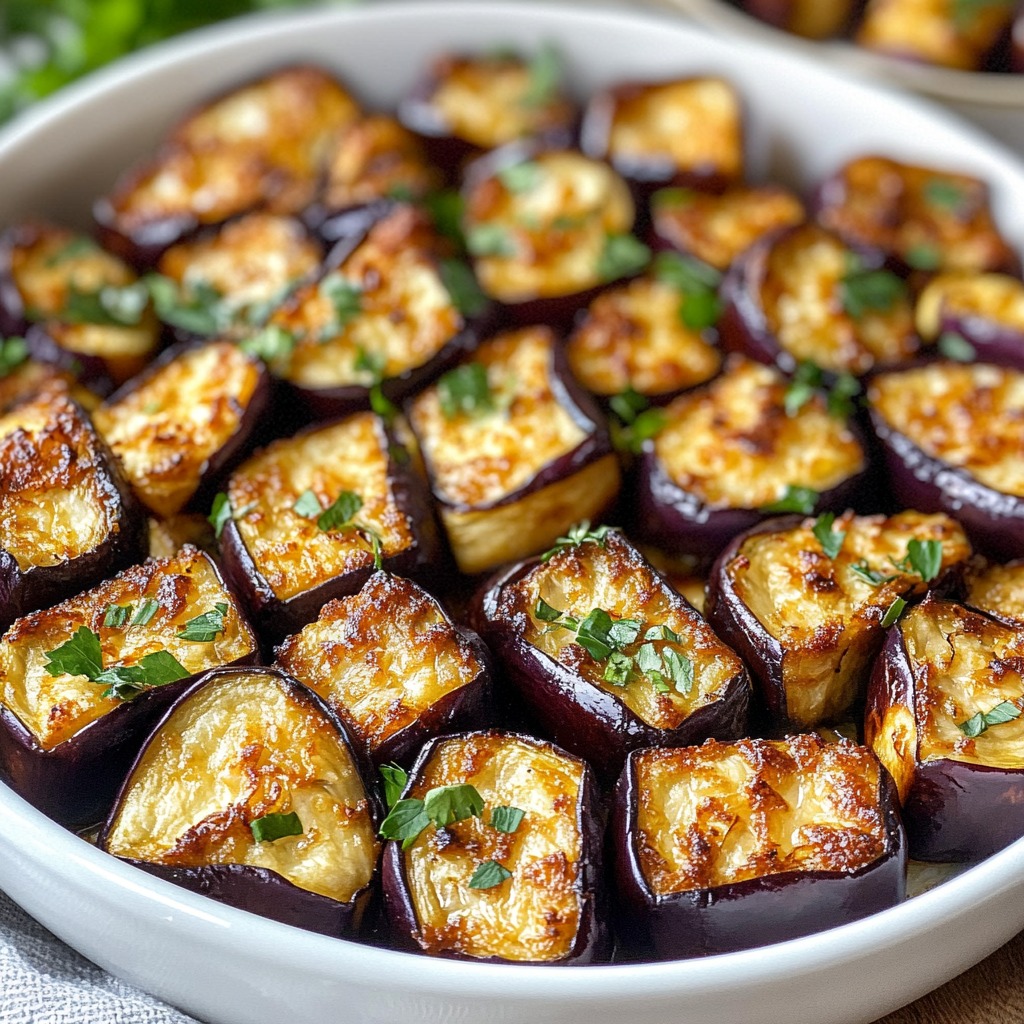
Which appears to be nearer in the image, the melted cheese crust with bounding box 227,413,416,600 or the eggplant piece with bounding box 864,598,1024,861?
the eggplant piece with bounding box 864,598,1024,861

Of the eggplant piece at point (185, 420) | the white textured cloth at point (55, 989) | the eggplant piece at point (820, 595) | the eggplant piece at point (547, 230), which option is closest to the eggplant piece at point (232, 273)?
the eggplant piece at point (185, 420)

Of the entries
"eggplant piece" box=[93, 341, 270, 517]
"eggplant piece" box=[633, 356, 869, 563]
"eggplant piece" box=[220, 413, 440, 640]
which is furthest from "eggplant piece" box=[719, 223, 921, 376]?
"eggplant piece" box=[93, 341, 270, 517]

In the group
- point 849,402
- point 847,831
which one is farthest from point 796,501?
point 847,831

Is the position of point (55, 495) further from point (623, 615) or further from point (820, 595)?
point (820, 595)

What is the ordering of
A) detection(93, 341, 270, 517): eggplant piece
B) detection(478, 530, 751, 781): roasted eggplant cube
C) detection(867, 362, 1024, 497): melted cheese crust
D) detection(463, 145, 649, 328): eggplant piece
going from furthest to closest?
detection(463, 145, 649, 328): eggplant piece < detection(867, 362, 1024, 497): melted cheese crust < detection(93, 341, 270, 517): eggplant piece < detection(478, 530, 751, 781): roasted eggplant cube

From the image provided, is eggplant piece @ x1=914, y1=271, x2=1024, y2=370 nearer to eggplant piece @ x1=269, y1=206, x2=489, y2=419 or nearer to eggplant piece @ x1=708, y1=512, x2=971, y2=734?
eggplant piece @ x1=708, y1=512, x2=971, y2=734

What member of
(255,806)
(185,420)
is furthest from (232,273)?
(255,806)
